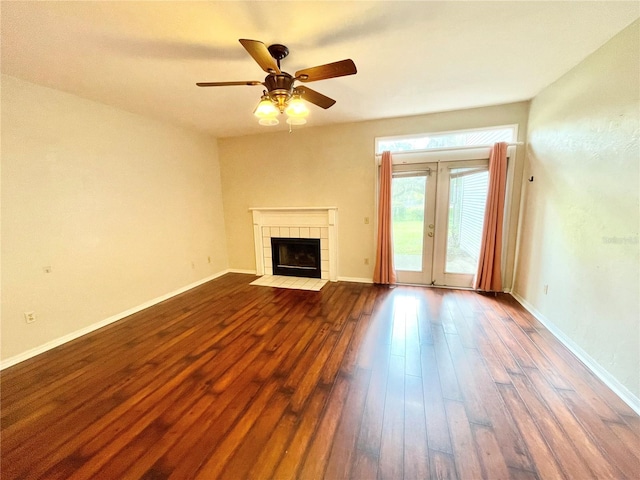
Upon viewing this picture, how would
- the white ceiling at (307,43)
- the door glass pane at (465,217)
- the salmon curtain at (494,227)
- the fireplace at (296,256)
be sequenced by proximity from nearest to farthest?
the white ceiling at (307,43), the salmon curtain at (494,227), the door glass pane at (465,217), the fireplace at (296,256)

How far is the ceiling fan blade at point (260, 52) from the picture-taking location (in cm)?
144

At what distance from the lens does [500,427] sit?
1567 millimetres

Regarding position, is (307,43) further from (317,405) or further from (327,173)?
(317,405)

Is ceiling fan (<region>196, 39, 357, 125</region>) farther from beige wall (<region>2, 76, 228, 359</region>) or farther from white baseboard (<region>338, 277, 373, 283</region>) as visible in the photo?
white baseboard (<region>338, 277, 373, 283</region>)

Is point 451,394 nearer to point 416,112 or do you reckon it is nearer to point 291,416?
point 291,416

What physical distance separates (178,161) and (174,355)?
10.0ft

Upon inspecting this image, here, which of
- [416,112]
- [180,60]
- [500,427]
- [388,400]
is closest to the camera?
[500,427]

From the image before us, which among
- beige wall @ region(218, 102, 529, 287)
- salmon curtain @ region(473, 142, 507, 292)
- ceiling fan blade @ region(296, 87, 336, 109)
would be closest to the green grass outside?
beige wall @ region(218, 102, 529, 287)

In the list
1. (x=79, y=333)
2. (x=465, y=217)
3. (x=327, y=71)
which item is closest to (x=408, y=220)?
(x=465, y=217)

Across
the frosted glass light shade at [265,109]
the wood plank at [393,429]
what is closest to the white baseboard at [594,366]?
the wood plank at [393,429]

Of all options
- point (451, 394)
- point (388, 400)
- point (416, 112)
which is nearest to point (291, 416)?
point (388, 400)

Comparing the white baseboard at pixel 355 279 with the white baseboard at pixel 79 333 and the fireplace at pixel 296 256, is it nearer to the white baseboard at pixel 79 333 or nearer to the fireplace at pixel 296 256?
the fireplace at pixel 296 256

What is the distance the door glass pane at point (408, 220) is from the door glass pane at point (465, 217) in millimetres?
431

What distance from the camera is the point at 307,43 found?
1.96 metres
